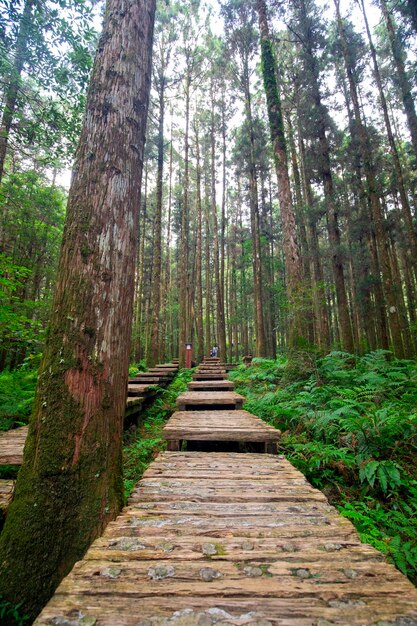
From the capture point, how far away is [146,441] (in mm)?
4828

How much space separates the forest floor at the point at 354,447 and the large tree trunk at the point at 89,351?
1.62 meters

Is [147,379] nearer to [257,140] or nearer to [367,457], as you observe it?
[367,457]

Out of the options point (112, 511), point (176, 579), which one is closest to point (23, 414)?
point (112, 511)

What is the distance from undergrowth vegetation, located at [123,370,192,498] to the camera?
12.5ft

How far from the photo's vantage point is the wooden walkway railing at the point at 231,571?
1014 millimetres

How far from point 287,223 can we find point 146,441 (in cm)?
695

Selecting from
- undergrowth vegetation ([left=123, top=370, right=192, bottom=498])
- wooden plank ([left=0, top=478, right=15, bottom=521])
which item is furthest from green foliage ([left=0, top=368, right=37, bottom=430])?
wooden plank ([left=0, top=478, right=15, bottom=521])

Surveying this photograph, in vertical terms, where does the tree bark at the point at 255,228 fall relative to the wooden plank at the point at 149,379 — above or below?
above

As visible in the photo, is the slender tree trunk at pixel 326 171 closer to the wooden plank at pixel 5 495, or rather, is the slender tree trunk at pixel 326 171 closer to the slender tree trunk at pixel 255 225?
the slender tree trunk at pixel 255 225

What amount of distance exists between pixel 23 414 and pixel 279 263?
23.4 meters

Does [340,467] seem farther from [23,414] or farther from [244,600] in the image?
[23,414]

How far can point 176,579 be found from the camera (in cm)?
122

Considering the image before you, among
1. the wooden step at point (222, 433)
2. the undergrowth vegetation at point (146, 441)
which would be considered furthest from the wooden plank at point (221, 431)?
the undergrowth vegetation at point (146, 441)

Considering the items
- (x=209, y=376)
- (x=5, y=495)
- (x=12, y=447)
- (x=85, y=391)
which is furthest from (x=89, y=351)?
(x=209, y=376)
